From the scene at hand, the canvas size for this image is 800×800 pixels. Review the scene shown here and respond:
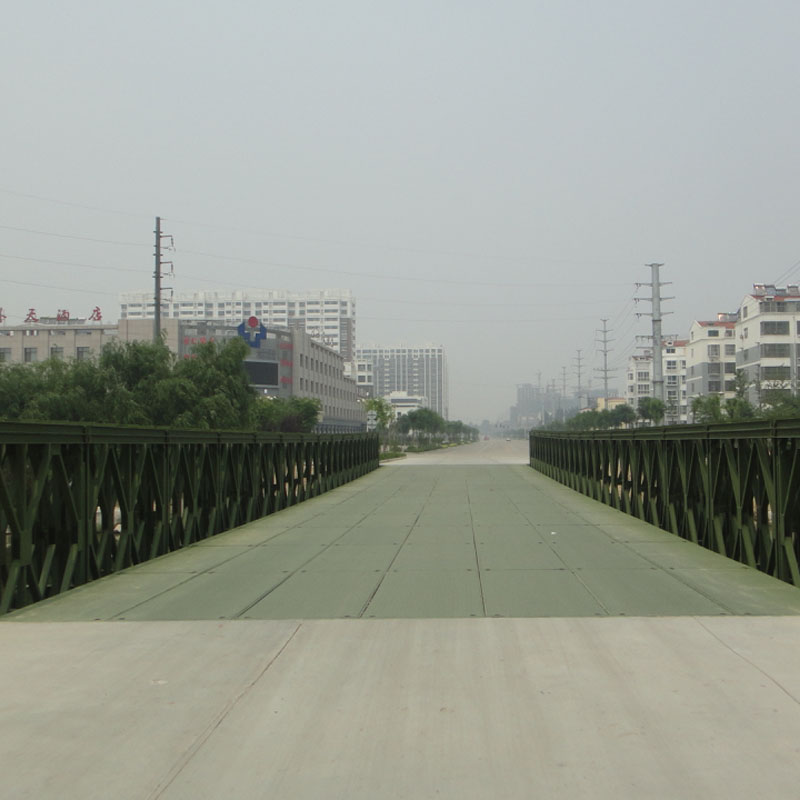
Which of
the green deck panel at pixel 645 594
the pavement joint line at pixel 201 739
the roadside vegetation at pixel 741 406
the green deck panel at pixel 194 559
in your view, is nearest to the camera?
the pavement joint line at pixel 201 739

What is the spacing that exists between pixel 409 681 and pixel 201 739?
1449mm

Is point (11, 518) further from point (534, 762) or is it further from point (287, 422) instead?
point (287, 422)

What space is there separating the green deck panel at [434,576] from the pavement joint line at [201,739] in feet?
6.43

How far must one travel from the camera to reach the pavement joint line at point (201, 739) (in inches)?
157

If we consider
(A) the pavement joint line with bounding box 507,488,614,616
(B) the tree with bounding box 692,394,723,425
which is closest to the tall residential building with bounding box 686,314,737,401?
(B) the tree with bounding box 692,394,723,425

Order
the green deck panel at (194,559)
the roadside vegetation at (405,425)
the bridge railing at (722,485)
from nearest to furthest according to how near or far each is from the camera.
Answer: the bridge railing at (722,485)
the green deck panel at (194,559)
the roadside vegetation at (405,425)

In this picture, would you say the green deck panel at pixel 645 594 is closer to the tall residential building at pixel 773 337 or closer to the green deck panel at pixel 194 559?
the green deck panel at pixel 194 559

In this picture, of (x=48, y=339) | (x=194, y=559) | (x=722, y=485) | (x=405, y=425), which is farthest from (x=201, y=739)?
(x=405, y=425)

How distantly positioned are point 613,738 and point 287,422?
77.7m

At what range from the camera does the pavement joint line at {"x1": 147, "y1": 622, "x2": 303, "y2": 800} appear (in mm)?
3986

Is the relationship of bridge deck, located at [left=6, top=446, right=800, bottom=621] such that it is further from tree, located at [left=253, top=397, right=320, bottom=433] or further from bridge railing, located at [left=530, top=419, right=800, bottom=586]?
tree, located at [left=253, top=397, right=320, bottom=433]

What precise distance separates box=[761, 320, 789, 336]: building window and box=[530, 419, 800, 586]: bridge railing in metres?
80.9

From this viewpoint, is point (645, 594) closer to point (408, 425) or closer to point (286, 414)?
point (286, 414)

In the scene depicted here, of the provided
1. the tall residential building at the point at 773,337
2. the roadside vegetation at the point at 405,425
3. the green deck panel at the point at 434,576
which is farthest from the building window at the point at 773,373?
the green deck panel at the point at 434,576
